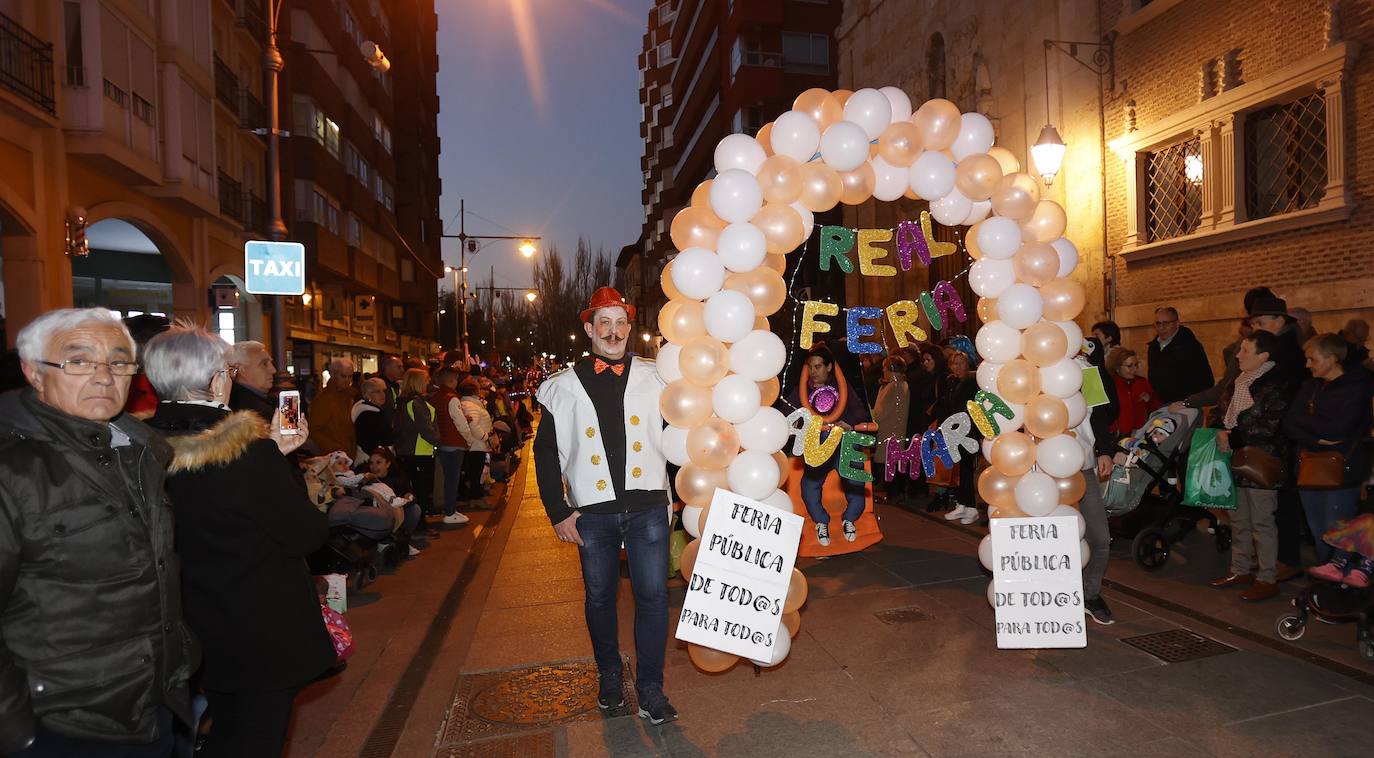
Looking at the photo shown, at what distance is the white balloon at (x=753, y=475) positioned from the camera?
4785mm

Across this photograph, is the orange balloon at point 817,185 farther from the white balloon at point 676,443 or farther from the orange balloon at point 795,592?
the orange balloon at point 795,592

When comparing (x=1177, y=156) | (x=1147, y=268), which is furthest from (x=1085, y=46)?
(x=1147, y=268)

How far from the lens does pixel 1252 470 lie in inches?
238

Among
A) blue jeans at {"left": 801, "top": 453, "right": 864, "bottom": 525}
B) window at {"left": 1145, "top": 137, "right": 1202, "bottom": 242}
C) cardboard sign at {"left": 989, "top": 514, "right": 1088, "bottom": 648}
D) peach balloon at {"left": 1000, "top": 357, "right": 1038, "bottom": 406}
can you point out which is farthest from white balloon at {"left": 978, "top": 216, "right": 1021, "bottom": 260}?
window at {"left": 1145, "top": 137, "right": 1202, "bottom": 242}

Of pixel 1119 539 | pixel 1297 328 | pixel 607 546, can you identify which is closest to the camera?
pixel 607 546

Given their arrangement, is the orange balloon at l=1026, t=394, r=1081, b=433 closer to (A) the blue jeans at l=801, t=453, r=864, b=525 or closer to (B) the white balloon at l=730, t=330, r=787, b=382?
(B) the white balloon at l=730, t=330, r=787, b=382

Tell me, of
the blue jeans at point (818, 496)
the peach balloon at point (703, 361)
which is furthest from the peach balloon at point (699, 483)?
the blue jeans at point (818, 496)

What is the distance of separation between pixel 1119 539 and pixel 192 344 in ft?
27.2

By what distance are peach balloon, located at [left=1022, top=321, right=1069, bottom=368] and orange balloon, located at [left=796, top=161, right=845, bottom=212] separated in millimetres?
1633

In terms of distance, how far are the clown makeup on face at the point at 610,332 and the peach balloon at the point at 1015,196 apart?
2.72 metres

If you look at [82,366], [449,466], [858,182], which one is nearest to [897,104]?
[858,182]

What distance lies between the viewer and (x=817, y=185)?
16.6ft

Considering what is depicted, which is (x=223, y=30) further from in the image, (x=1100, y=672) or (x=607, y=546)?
(x=1100, y=672)

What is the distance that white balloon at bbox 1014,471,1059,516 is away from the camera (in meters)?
5.36
